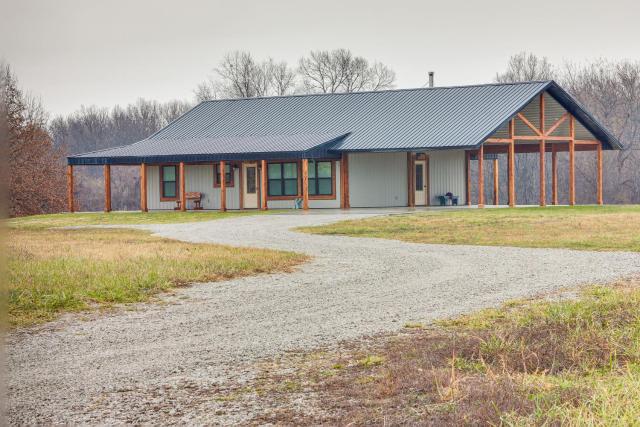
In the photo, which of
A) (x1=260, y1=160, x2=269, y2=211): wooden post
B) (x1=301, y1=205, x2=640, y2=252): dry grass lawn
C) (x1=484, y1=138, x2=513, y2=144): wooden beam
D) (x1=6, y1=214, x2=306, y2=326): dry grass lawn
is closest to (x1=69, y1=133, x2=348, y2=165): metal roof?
(x1=260, y1=160, x2=269, y2=211): wooden post

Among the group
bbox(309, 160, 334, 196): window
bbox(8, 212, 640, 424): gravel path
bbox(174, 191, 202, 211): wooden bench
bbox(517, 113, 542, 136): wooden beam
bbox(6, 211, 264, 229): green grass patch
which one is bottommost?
bbox(8, 212, 640, 424): gravel path

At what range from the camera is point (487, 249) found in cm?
1889

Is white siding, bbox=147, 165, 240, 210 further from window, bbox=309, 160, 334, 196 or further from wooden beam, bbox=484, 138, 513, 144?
wooden beam, bbox=484, 138, 513, 144

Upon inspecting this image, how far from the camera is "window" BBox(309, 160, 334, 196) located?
37.6 metres

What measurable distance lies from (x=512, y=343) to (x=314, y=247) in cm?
1262

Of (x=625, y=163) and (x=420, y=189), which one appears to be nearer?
(x=420, y=189)

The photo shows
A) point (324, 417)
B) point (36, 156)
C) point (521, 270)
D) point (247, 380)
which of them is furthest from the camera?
A: point (36, 156)

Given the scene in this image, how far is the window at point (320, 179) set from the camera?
1479 inches

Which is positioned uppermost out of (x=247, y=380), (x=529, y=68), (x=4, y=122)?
(x=529, y=68)

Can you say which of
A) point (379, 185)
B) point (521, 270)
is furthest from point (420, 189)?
point (521, 270)

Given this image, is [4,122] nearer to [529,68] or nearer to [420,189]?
[420,189]

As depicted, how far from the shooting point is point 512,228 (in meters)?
25.1

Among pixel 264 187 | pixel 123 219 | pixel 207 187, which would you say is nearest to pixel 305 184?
pixel 264 187

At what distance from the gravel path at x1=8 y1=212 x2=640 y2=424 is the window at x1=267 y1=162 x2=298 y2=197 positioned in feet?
65.3
